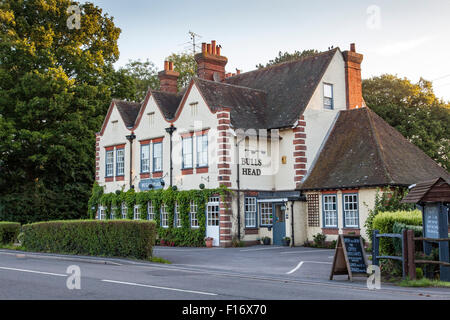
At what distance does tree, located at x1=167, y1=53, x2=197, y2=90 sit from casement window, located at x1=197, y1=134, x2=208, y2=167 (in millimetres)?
24489

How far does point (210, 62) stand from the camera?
39094mm

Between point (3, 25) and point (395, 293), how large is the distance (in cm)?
3564

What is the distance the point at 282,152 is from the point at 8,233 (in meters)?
16.0

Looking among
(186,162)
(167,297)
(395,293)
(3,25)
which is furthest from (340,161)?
(3,25)

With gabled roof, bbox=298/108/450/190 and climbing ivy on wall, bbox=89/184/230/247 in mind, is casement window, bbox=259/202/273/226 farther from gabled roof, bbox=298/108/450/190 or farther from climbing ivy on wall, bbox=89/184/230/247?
climbing ivy on wall, bbox=89/184/230/247

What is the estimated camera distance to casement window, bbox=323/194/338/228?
29266 millimetres

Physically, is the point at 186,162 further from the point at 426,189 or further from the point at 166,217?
the point at 426,189

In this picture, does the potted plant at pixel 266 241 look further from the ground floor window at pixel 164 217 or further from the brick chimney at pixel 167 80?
the brick chimney at pixel 167 80

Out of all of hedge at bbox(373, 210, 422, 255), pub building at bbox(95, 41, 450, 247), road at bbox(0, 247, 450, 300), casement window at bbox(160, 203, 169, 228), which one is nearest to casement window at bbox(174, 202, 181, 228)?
casement window at bbox(160, 203, 169, 228)

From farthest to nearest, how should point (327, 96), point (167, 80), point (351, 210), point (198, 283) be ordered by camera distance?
point (167, 80), point (327, 96), point (351, 210), point (198, 283)

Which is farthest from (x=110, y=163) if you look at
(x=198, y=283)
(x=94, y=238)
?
(x=198, y=283)

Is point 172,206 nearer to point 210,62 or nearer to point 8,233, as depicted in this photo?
point 8,233

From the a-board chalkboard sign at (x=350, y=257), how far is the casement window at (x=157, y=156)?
66.4ft
